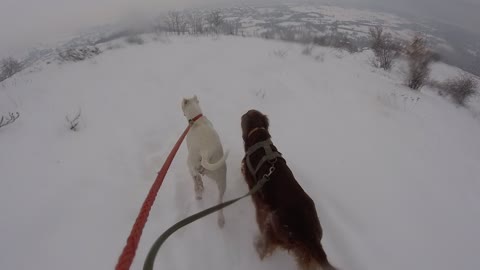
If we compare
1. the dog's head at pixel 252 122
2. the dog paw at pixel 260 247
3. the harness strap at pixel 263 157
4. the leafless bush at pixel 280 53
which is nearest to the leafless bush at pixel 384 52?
the leafless bush at pixel 280 53

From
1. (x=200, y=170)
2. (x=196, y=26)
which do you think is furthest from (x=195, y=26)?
(x=200, y=170)

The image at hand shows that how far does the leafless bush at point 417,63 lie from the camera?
340 inches

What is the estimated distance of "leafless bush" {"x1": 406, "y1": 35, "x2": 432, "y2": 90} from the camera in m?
8.65

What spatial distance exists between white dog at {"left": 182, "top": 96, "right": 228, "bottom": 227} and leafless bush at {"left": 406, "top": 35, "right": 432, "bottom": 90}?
9.56 m

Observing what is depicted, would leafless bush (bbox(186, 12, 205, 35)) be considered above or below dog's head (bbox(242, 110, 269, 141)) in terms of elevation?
below

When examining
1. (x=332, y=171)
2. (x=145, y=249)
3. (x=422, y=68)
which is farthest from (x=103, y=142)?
(x=422, y=68)

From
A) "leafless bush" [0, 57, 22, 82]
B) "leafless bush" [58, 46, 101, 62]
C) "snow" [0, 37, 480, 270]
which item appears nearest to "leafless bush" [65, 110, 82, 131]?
"snow" [0, 37, 480, 270]

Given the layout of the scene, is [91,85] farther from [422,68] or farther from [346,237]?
[422,68]

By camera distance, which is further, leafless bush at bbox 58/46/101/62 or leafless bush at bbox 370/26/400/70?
leafless bush at bbox 370/26/400/70

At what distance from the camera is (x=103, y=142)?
3504 mm

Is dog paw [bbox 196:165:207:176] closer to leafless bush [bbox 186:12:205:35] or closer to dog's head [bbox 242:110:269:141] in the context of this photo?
dog's head [bbox 242:110:269:141]

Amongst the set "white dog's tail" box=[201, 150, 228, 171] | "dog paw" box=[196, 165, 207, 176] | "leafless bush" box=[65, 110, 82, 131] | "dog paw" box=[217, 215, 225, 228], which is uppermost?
"white dog's tail" box=[201, 150, 228, 171]

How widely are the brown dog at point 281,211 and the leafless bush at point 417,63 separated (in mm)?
9139

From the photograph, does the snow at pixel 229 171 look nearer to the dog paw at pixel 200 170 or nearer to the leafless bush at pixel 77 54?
the dog paw at pixel 200 170
